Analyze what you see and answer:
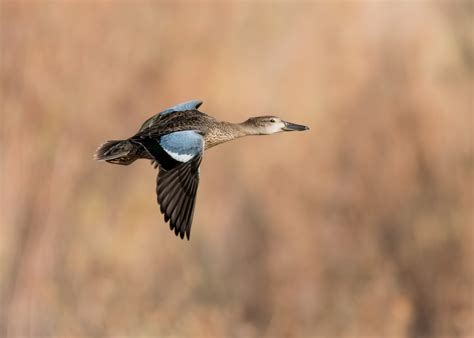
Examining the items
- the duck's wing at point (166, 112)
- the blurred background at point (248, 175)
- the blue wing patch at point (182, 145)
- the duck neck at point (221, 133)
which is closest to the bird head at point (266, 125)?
the duck neck at point (221, 133)

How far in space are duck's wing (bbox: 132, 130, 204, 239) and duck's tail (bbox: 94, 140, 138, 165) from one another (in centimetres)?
20

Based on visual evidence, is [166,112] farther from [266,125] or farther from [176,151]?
[176,151]

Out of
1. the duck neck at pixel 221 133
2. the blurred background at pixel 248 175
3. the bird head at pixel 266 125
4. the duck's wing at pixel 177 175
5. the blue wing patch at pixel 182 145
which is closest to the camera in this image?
the duck's wing at pixel 177 175

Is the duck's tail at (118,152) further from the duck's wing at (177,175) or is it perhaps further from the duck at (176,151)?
the duck's wing at (177,175)

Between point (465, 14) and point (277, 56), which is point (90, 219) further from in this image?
point (465, 14)

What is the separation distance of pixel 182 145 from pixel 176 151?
0.28 ft

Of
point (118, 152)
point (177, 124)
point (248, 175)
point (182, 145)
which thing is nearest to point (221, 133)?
point (177, 124)

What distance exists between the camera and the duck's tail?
694 cm

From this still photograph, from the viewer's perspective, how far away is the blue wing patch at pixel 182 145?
662cm

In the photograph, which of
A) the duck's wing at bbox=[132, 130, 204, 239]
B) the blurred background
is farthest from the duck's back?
the blurred background

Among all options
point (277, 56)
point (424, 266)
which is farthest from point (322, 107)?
point (424, 266)

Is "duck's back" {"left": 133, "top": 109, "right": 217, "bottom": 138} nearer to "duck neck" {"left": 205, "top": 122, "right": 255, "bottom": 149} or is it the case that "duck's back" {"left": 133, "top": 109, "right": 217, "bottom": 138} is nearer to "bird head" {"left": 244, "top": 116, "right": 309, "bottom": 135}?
"duck neck" {"left": 205, "top": 122, "right": 255, "bottom": 149}

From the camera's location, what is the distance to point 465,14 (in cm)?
1414

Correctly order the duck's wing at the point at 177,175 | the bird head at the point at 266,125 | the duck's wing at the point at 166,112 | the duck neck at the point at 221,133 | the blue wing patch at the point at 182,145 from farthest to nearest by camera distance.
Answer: the bird head at the point at 266,125
the duck's wing at the point at 166,112
the duck neck at the point at 221,133
the blue wing patch at the point at 182,145
the duck's wing at the point at 177,175
